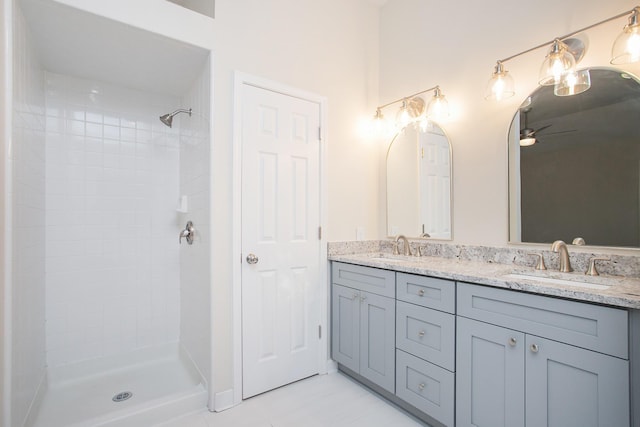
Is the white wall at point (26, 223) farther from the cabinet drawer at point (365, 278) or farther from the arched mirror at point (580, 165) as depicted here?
the arched mirror at point (580, 165)

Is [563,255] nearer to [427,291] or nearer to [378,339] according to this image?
[427,291]

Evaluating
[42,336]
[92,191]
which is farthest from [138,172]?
[42,336]

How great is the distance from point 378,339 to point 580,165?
151cm

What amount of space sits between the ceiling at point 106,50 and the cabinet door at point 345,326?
6.17 feet

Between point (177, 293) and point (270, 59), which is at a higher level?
point (270, 59)

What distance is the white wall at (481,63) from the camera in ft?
5.49

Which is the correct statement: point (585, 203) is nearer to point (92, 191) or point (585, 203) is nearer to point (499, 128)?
point (499, 128)

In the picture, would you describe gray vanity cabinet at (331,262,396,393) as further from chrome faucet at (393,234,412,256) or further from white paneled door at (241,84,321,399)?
chrome faucet at (393,234,412,256)

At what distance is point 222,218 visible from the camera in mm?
1955

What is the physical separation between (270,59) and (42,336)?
249 centimetres

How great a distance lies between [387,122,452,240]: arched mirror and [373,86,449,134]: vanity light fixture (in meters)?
0.06

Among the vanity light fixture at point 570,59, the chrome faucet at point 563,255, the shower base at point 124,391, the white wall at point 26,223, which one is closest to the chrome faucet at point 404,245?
the chrome faucet at point 563,255

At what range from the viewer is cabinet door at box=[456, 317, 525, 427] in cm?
133

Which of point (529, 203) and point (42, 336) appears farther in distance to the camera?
point (42, 336)
